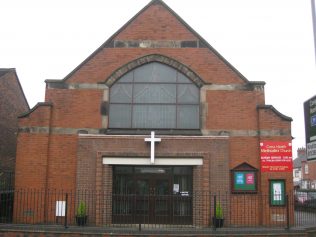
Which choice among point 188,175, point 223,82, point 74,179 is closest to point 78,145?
point 74,179

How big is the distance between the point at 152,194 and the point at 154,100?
398 cm

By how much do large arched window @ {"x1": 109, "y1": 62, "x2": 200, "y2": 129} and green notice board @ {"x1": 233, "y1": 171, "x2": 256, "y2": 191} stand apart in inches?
104

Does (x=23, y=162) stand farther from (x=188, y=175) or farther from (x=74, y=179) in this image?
(x=188, y=175)

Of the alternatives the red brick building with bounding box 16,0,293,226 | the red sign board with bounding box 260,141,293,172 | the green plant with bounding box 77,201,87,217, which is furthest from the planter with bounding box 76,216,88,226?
the red sign board with bounding box 260,141,293,172

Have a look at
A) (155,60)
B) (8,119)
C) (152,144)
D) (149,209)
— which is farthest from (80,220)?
(8,119)

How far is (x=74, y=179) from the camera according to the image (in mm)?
18062

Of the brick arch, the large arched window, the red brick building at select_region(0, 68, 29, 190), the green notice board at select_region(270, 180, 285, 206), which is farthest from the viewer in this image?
the red brick building at select_region(0, 68, 29, 190)

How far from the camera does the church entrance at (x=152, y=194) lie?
1784cm

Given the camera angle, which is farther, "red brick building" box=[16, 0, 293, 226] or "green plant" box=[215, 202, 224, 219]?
"red brick building" box=[16, 0, 293, 226]

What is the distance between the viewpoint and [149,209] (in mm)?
17875

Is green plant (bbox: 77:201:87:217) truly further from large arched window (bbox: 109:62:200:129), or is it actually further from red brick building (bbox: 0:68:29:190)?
red brick building (bbox: 0:68:29:190)

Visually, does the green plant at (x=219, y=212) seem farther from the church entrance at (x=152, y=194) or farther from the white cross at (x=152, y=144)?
the white cross at (x=152, y=144)

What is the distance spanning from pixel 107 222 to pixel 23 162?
14.0 feet

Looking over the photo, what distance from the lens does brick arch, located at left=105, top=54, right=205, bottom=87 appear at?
18734mm
